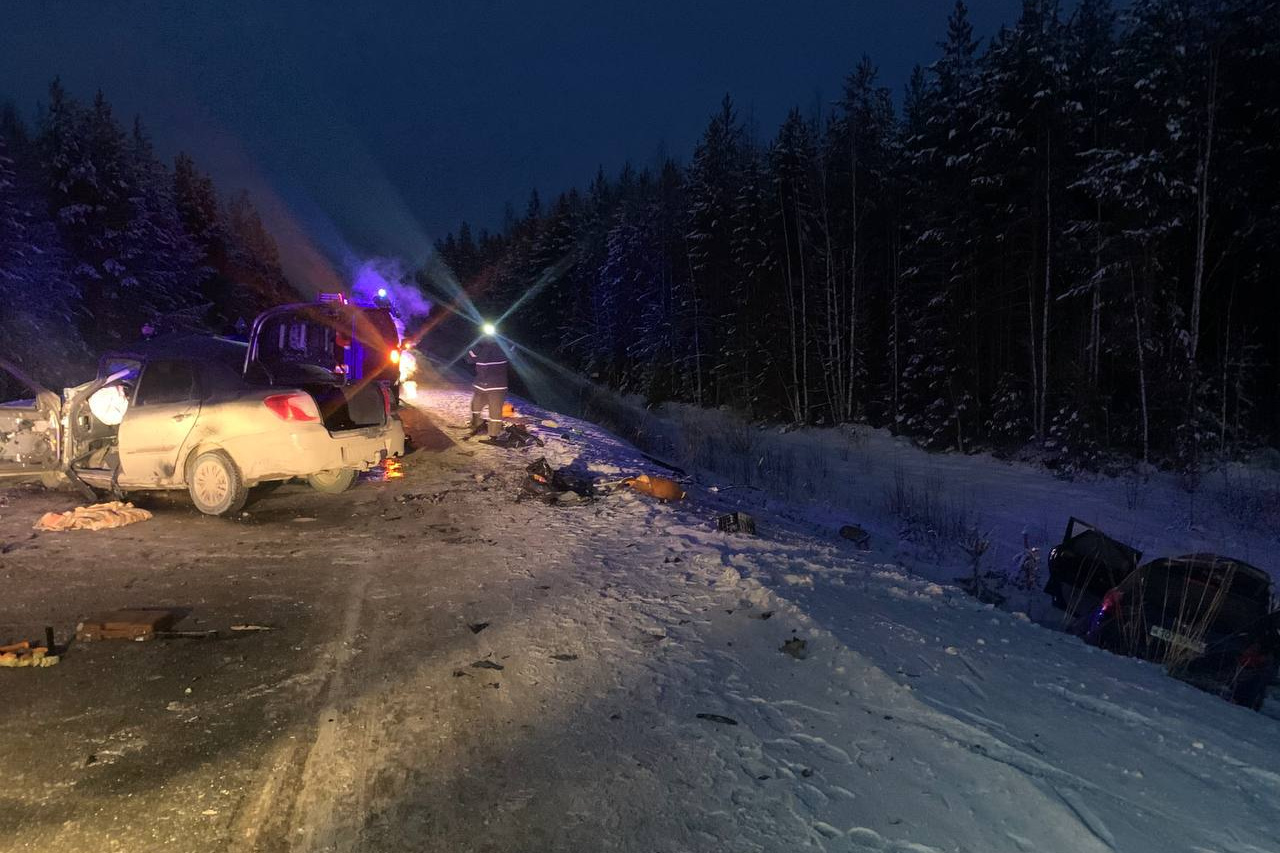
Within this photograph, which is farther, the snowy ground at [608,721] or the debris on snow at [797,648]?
the debris on snow at [797,648]

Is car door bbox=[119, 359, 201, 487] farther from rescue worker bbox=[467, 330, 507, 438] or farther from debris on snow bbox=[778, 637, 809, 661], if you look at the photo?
debris on snow bbox=[778, 637, 809, 661]

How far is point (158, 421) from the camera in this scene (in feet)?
26.7

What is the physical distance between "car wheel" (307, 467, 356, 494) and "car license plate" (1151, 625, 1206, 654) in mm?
8794

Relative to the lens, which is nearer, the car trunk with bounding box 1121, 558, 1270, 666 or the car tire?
the car trunk with bounding box 1121, 558, 1270, 666

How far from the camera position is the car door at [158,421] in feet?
26.6

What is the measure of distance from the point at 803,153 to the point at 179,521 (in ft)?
92.7

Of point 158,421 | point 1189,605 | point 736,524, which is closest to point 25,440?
point 158,421

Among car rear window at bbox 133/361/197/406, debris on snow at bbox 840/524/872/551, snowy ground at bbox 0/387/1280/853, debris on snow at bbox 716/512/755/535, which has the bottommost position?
debris on snow at bbox 840/524/872/551

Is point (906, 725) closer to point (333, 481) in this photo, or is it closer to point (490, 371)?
point (333, 481)

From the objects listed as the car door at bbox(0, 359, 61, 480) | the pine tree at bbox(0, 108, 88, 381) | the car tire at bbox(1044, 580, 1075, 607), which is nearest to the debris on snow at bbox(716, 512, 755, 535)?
the car tire at bbox(1044, 580, 1075, 607)

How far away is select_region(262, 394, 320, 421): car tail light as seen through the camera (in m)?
7.93

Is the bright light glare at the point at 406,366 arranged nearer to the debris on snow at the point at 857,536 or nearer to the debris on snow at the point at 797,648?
the debris on snow at the point at 857,536

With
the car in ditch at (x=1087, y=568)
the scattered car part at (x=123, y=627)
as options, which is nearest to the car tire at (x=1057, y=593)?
the car in ditch at (x=1087, y=568)

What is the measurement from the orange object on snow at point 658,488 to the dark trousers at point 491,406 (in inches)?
179
